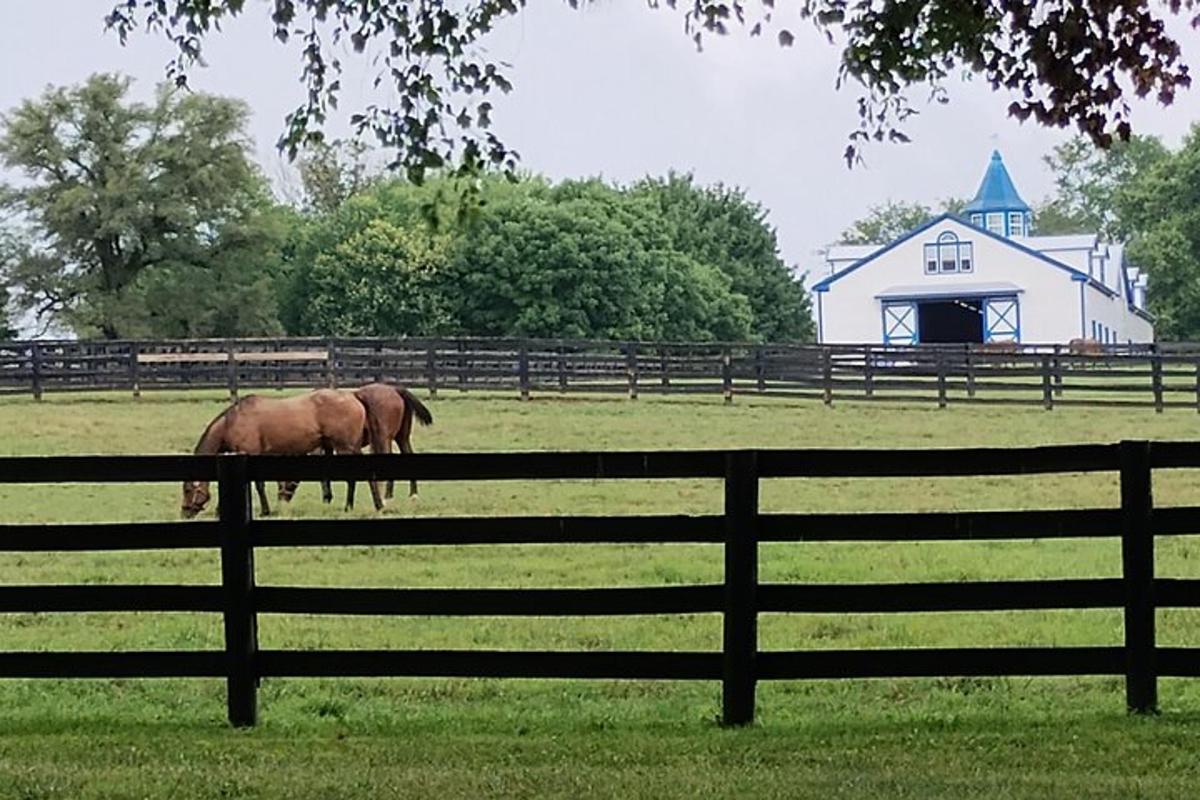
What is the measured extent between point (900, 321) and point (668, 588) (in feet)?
130

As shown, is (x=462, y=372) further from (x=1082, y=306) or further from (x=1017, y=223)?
(x=1017, y=223)

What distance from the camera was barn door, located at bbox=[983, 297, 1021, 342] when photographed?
43.5 m

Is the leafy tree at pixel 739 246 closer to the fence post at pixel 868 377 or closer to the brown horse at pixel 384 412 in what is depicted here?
the fence post at pixel 868 377

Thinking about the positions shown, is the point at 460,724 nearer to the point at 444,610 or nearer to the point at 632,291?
the point at 444,610

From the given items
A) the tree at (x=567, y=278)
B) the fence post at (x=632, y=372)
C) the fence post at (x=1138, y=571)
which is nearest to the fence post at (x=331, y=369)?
the fence post at (x=632, y=372)

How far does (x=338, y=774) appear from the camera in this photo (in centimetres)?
552

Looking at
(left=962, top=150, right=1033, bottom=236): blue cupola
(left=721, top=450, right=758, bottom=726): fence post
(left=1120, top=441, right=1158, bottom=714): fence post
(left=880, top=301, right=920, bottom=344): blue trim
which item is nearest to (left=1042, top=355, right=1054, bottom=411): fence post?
(left=880, top=301, right=920, bottom=344): blue trim

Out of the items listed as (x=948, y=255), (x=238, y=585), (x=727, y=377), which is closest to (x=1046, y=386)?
(x=727, y=377)

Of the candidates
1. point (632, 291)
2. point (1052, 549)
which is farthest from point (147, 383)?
point (1052, 549)

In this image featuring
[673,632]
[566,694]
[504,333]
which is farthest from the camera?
[504,333]

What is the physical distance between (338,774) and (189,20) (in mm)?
3020

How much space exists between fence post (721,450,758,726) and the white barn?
3674cm

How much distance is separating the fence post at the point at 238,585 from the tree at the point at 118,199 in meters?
29.4

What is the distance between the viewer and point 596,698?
7.88 m
